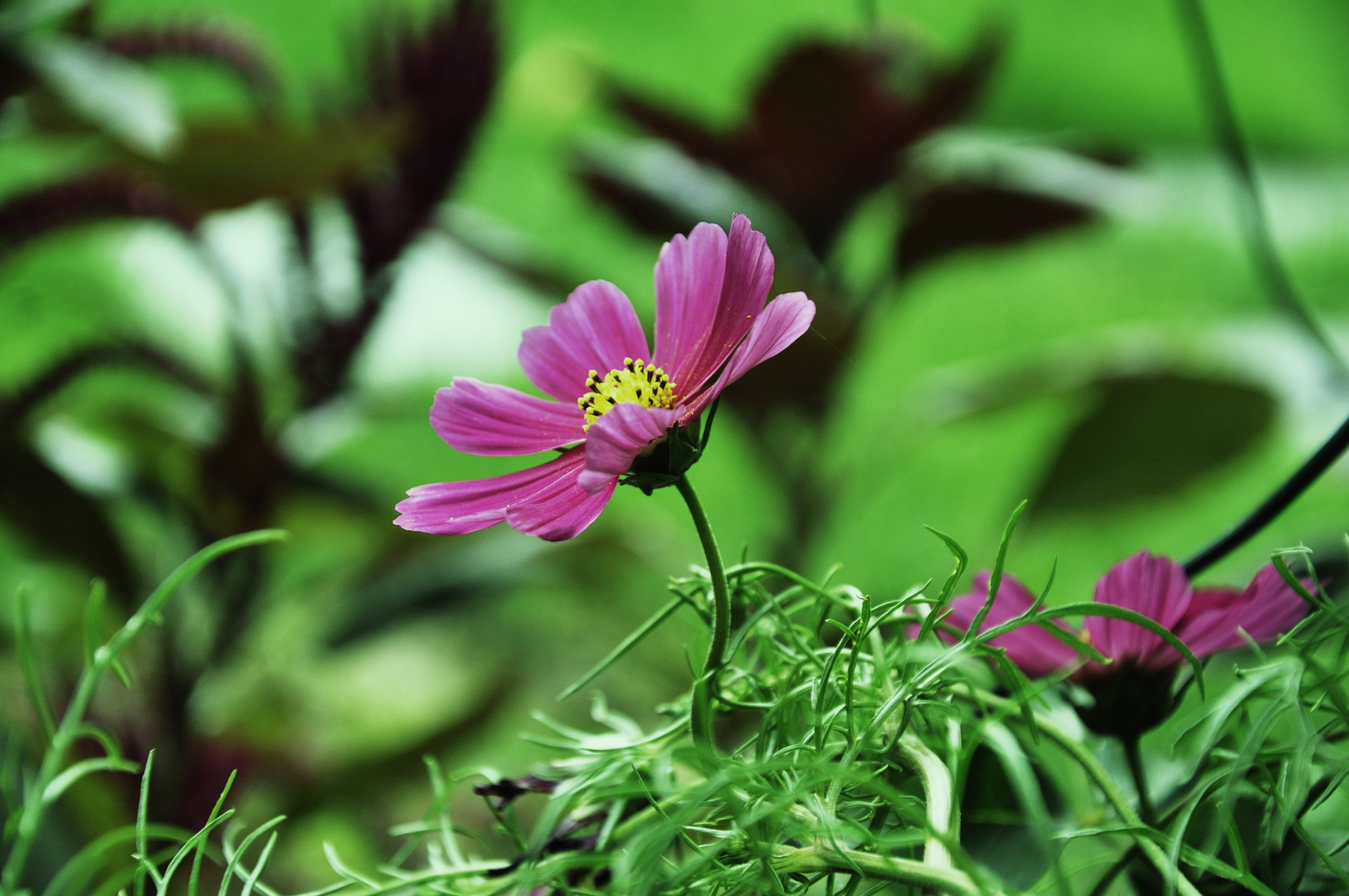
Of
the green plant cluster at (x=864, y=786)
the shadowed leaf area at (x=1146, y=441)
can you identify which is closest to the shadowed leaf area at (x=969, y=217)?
the shadowed leaf area at (x=1146, y=441)

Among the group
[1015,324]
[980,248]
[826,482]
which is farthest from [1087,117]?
[826,482]

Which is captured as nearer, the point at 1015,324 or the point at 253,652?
the point at 253,652

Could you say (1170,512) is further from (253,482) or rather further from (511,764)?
(253,482)

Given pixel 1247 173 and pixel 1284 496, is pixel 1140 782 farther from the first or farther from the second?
pixel 1247 173

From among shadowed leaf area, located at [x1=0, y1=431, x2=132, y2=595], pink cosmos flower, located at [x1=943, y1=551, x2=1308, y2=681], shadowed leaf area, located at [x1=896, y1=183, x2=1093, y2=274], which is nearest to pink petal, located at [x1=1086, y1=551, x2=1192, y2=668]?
pink cosmos flower, located at [x1=943, y1=551, x2=1308, y2=681]

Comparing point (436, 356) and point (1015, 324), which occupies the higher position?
point (1015, 324)

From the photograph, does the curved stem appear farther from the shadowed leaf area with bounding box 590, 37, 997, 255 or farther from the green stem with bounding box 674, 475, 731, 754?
the shadowed leaf area with bounding box 590, 37, 997, 255

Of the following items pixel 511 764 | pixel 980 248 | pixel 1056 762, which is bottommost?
pixel 511 764
